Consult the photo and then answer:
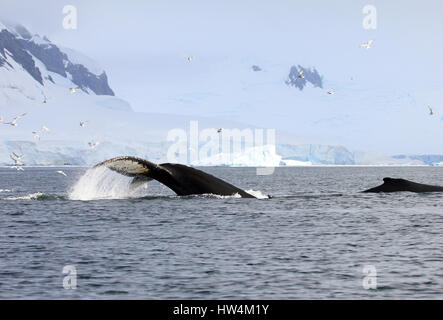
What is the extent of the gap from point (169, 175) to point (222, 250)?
18.4 ft

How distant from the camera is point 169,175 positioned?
971 inches

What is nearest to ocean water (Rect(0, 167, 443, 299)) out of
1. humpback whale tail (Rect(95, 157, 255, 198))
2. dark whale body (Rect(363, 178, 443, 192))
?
humpback whale tail (Rect(95, 157, 255, 198))

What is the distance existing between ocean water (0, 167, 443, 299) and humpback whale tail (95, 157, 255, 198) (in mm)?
653

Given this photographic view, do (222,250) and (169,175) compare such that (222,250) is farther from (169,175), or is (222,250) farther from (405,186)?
(405,186)

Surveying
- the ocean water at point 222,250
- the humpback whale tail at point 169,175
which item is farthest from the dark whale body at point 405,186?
the humpback whale tail at point 169,175

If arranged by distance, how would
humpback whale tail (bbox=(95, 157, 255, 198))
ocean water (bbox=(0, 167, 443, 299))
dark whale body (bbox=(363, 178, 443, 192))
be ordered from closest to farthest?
ocean water (bbox=(0, 167, 443, 299))
humpback whale tail (bbox=(95, 157, 255, 198))
dark whale body (bbox=(363, 178, 443, 192))

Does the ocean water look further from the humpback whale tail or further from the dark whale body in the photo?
the dark whale body

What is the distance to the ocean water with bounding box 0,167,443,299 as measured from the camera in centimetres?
1470

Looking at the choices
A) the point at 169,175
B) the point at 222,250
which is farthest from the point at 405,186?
the point at 222,250

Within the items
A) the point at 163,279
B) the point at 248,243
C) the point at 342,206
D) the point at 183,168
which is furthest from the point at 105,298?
the point at 342,206

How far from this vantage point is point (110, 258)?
18.3 metres

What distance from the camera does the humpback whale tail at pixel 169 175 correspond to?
23531mm
